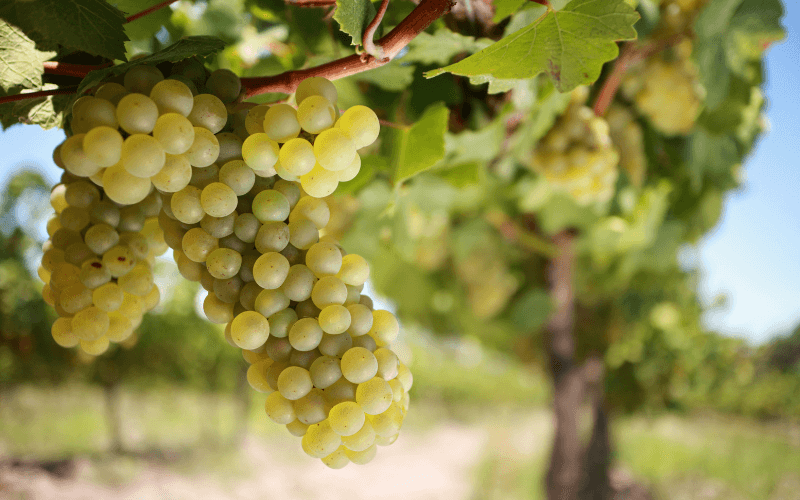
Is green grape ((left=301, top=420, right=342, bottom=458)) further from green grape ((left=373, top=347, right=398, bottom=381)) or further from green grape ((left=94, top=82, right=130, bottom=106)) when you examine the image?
green grape ((left=94, top=82, right=130, bottom=106))

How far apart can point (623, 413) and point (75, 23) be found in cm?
174

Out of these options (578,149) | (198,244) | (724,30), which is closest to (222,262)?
(198,244)

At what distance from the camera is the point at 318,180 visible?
23 cm

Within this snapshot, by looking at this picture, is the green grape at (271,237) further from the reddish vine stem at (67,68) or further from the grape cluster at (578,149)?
the grape cluster at (578,149)

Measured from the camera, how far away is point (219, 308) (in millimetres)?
245

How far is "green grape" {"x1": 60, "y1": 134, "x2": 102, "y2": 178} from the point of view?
0.19 metres

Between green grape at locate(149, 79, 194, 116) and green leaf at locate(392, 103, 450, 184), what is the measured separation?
A: 7.3 inches

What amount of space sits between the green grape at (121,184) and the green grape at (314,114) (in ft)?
0.26

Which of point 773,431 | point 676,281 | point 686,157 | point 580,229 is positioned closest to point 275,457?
point 580,229

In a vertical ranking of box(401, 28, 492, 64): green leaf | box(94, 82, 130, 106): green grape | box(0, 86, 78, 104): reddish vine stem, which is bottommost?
box(94, 82, 130, 106): green grape

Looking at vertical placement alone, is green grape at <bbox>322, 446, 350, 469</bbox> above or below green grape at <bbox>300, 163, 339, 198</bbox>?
below

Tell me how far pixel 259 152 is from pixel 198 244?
0.06 m

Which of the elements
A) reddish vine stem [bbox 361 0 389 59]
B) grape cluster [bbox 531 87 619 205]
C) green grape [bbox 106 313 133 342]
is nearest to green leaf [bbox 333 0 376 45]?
reddish vine stem [bbox 361 0 389 59]

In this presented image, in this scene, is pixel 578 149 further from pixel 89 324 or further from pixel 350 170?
pixel 89 324
